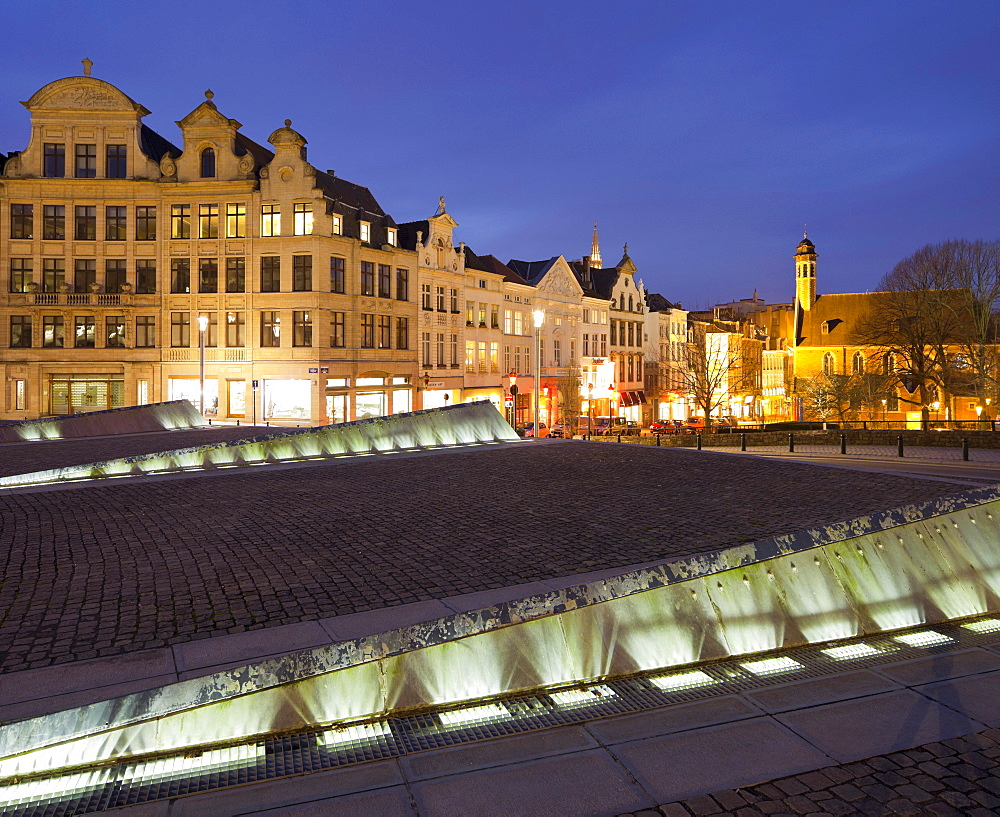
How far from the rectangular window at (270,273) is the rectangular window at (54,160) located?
42.5ft

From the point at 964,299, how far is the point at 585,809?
183ft

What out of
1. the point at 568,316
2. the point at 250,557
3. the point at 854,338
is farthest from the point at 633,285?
the point at 250,557

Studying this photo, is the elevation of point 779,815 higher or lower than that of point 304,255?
lower

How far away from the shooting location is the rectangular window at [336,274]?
4609 cm

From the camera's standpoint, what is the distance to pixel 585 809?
3775mm

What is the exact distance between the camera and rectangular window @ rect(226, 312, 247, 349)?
45812 mm

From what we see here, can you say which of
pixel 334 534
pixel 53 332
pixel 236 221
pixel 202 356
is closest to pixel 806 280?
pixel 236 221

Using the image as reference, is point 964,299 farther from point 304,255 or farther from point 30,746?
point 30,746

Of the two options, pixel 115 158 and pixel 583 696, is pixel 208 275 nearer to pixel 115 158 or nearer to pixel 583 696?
pixel 115 158

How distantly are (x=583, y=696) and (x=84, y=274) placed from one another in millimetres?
49340

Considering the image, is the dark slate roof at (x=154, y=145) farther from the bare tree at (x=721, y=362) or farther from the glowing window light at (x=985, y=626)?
the glowing window light at (x=985, y=626)

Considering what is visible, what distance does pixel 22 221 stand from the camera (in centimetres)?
4525

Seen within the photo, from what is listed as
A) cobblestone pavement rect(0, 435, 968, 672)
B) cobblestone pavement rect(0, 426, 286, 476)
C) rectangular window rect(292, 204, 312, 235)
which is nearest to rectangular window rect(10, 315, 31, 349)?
rectangular window rect(292, 204, 312, 235)

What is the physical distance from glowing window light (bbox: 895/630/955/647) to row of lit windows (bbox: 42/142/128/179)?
4959 centimetres
